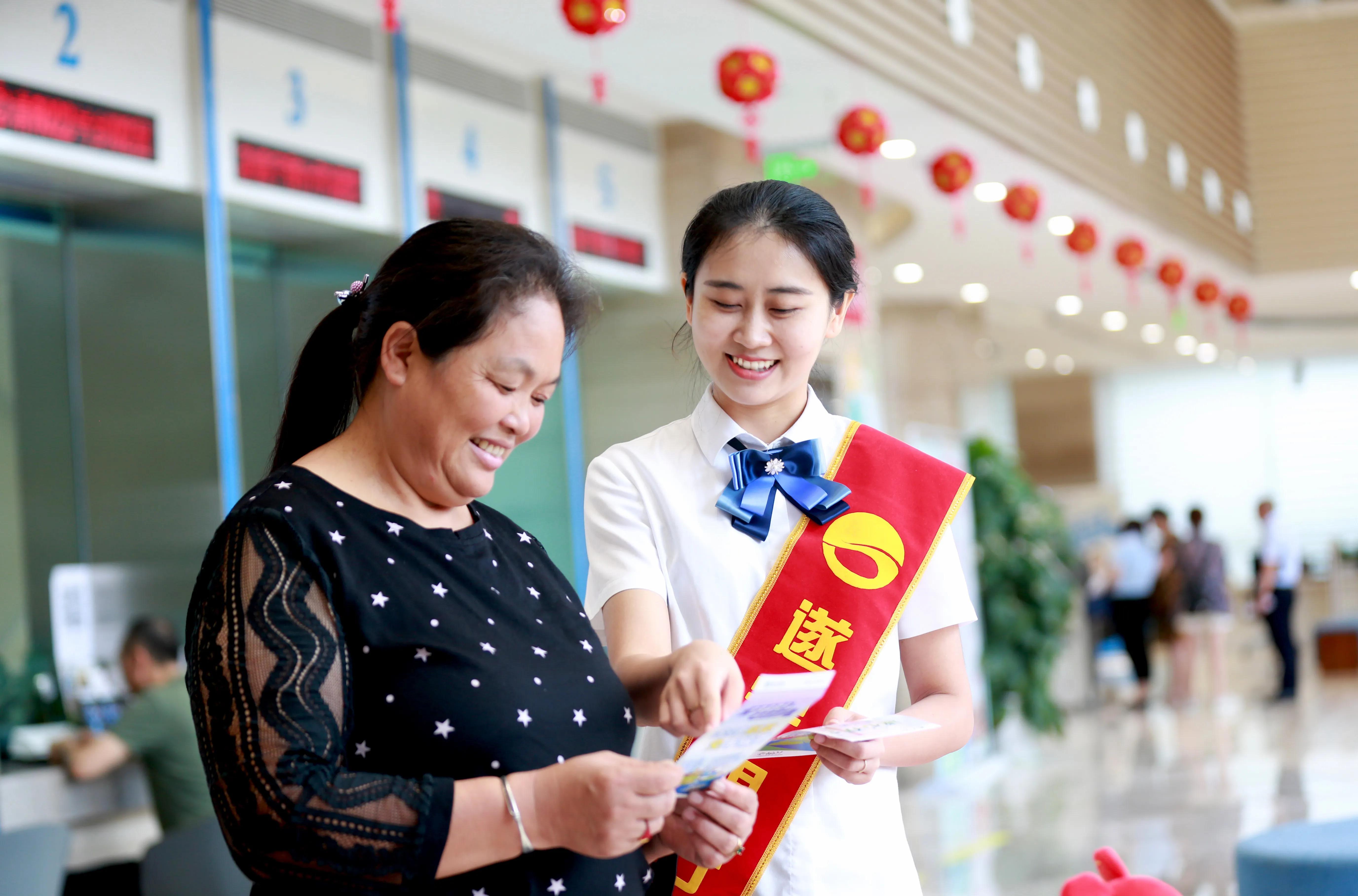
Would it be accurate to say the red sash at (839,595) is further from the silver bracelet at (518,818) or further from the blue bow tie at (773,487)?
the silver bracelet at (518,818)

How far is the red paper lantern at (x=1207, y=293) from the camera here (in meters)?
10.5

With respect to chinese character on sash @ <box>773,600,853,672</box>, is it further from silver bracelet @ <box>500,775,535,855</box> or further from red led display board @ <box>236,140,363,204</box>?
red led display board @ <box>236,140,363,204</box>

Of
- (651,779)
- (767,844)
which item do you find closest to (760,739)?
(651,779)

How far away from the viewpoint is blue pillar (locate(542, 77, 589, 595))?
593 cm

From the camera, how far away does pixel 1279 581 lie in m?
10.5

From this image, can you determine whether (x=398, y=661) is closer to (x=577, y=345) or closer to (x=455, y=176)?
(x=577, y=345)

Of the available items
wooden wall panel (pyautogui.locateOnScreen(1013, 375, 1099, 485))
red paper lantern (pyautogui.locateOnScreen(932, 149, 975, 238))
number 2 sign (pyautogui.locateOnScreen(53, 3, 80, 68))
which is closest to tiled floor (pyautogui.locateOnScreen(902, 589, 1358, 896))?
red paper lantern (pyautogui.locateOnScreen(932, 149, 975, 238))

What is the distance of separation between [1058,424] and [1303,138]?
324 inches

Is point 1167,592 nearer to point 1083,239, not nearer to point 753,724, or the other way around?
point 1083,239

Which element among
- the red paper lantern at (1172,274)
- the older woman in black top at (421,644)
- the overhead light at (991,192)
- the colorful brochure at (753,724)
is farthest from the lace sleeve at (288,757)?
the red paper lantern at (1172,274)

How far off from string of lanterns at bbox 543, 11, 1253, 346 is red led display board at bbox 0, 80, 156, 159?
53.4 inches

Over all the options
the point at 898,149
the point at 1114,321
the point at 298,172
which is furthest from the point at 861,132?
the point at 1114,321

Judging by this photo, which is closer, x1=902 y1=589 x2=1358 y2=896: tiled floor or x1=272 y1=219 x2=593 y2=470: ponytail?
x1=272 y1=219 x2=593 y2=470: ponytail

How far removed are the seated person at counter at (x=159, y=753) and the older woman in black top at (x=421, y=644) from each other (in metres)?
3.14
